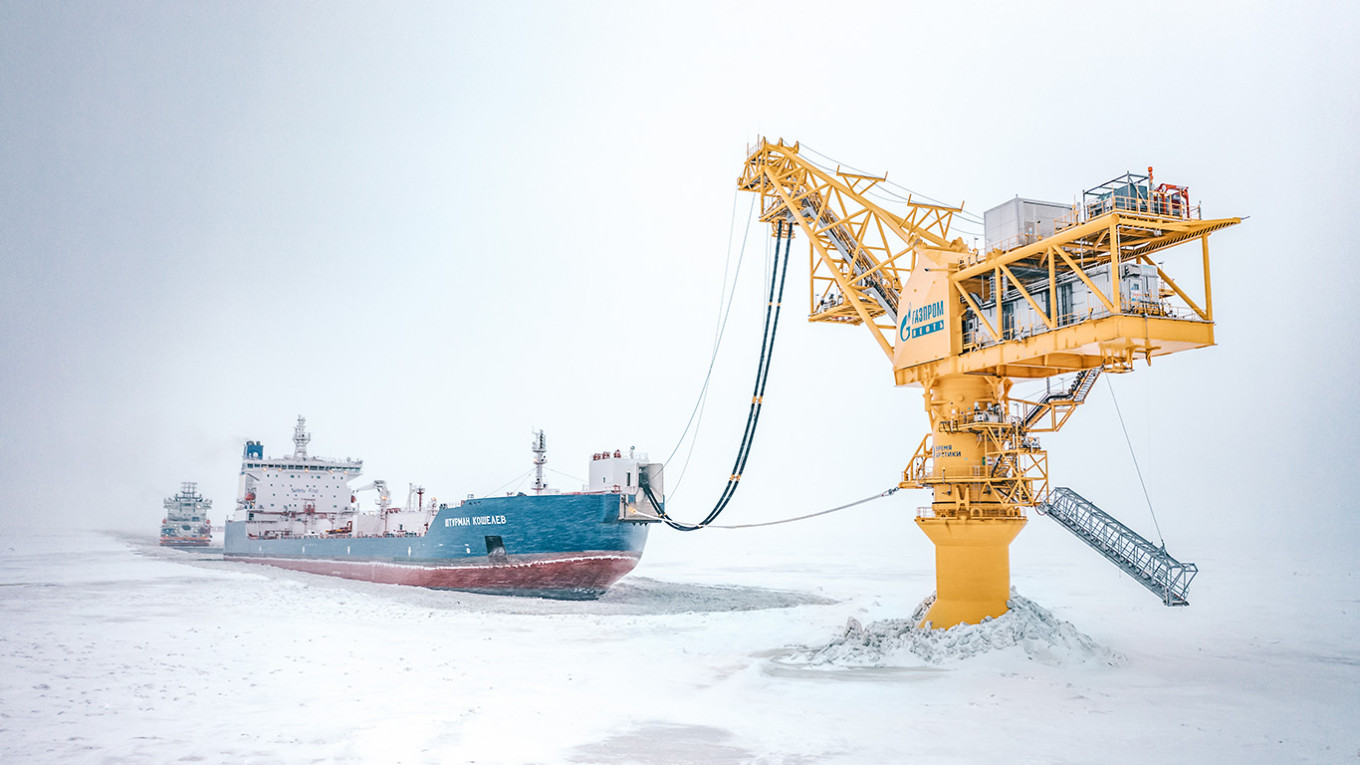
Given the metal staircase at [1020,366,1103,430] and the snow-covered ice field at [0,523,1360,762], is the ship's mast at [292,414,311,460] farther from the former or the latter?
the metal staircase at [1020,366,1103,430]

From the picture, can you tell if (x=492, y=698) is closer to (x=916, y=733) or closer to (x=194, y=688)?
(x=194, y=688)

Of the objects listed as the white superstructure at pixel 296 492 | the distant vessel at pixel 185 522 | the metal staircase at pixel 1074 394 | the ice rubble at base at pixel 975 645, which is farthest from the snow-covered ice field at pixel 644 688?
the distant vessel at pixel 185 522

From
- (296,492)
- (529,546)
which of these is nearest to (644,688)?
(529,546)

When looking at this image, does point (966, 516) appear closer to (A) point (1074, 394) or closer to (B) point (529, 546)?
(A) point (1074, 394)

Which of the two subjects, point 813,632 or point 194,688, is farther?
point 813,632

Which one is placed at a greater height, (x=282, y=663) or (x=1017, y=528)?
(x=1017, y=528)

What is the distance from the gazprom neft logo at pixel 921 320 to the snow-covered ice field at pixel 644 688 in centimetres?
626

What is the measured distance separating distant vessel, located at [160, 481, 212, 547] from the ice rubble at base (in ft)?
237

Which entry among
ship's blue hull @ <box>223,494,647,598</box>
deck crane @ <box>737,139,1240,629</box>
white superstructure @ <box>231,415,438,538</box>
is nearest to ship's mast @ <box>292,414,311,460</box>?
white superstructure @ <box>231,415,438,538</box>

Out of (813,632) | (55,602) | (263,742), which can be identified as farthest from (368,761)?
(55,602)

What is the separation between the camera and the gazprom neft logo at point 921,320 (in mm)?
18484

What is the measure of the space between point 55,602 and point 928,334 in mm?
24113

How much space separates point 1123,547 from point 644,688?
1009cm

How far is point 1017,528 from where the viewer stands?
58.5 feet
